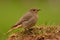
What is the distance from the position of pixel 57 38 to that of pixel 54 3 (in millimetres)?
9665

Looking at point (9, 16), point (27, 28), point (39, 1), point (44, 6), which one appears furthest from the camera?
point (39, 1)

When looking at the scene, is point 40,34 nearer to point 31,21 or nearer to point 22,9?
point 31,21

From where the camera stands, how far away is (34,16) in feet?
45.2

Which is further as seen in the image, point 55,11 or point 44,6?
point 44,6

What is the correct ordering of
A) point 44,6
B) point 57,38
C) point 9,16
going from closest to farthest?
1. point 57,38
2. point 9,16
3. point 44,6

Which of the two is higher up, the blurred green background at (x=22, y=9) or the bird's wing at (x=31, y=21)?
the blurred green background at (x=22, y=9)

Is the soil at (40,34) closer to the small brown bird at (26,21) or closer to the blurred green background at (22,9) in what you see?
the small brown bird at (26,21)

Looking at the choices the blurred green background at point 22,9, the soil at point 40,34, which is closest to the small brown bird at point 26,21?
the soil at point 40,34

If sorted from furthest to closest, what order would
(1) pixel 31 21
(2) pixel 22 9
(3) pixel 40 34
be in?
(2) pixel 22 9, (1) pixel 31 21, (3) pixel 40 34

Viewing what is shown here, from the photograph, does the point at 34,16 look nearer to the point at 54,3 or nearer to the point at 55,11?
the point at 55,11

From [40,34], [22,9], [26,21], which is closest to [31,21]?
[26,21]

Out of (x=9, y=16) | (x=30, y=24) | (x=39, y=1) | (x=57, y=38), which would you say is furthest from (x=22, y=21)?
(x=39, y=1)

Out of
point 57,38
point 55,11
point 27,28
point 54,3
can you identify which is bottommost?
point 57,38

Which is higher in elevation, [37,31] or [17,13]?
[17,13]
